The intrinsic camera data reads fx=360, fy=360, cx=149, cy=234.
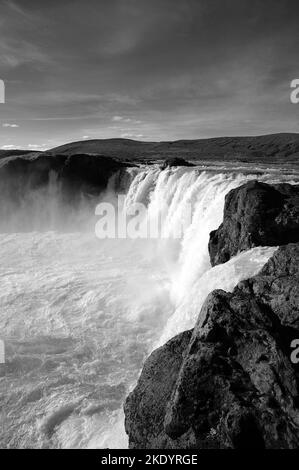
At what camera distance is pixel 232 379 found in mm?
7406

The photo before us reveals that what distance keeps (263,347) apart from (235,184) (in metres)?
14.5

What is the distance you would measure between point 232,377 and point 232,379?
0.16 feet

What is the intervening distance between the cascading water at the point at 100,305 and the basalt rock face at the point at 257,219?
1123mm

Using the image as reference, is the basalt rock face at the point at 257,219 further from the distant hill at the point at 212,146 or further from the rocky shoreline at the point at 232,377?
the distant hill at the point at 212,146

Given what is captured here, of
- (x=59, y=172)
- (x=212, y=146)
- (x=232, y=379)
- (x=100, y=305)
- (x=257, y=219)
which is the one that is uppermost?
(x=212, y=146)

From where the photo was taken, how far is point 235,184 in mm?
20828

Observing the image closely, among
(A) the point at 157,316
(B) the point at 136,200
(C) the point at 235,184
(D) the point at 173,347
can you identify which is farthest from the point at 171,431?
(B) the point at 136,200

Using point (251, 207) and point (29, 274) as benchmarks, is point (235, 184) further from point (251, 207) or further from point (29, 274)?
point (29, 274)

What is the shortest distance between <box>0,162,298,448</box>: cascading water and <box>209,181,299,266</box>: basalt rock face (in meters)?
1.12

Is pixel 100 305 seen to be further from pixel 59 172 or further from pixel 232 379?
pixel 59 172

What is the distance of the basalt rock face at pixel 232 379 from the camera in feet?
21.9

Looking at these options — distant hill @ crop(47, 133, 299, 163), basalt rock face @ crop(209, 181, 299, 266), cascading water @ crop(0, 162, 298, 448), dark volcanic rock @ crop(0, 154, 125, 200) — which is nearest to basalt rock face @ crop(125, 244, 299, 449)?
cascading water @ crop(0, 162, 298, 448)

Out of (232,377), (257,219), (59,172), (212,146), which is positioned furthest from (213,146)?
(232,377)

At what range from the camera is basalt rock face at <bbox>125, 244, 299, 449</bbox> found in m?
6.66
